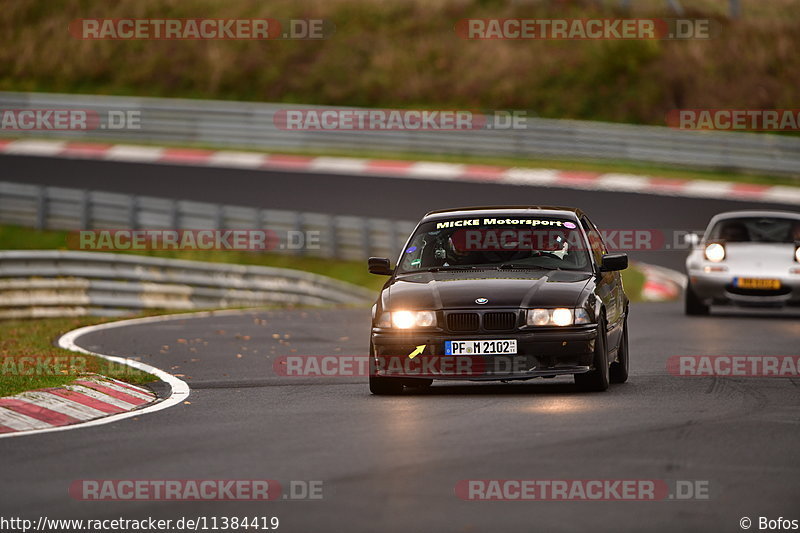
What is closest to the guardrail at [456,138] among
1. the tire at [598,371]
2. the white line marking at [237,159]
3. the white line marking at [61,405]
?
the white line marking at [237,159]

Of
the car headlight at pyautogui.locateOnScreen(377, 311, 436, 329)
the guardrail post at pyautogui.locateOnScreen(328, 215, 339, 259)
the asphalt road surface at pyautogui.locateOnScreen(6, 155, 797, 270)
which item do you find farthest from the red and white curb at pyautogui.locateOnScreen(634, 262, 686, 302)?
the car headlight at pyautogui.locateOnScreen(377, 311, 436, 329)

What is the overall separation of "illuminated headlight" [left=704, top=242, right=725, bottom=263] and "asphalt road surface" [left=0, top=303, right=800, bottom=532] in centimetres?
744

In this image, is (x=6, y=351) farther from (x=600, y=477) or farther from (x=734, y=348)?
(x=600, y=477)

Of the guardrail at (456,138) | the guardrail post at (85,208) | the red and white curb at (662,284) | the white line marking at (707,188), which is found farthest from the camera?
the guardrail at (456,138)

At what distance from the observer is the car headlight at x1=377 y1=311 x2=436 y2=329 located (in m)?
11.5

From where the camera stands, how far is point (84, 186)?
3866 cm

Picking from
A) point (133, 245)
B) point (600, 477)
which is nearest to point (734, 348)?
point (600, 477)

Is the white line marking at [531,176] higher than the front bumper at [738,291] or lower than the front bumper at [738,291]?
higher

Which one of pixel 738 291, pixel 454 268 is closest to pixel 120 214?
pixel 738 291

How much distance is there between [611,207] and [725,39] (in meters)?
17.1

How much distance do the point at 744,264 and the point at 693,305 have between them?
107 centimetres

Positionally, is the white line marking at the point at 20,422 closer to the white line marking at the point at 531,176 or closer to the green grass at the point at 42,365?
the green grass at the point at 42,365

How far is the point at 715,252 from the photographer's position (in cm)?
2150

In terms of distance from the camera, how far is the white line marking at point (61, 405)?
10883 millimetres
